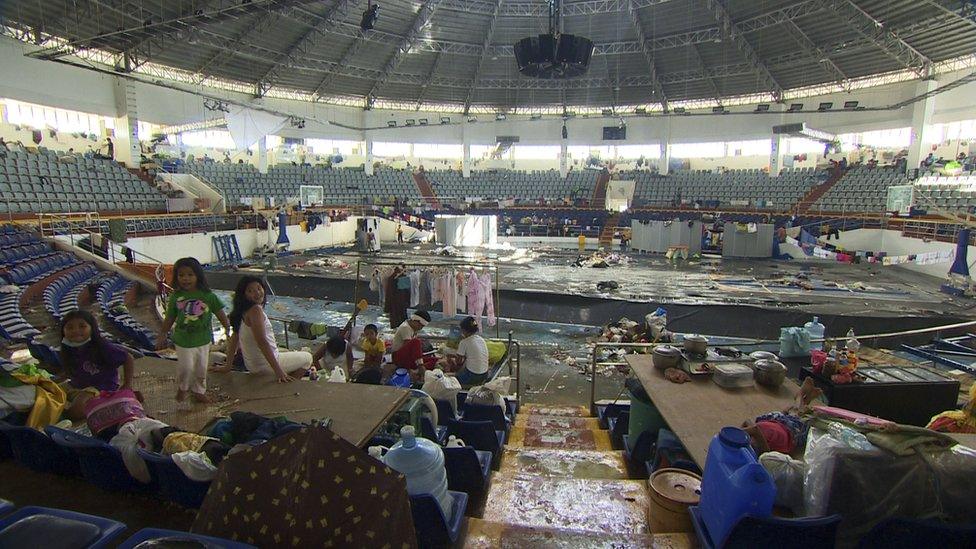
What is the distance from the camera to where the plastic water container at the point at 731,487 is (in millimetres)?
2246

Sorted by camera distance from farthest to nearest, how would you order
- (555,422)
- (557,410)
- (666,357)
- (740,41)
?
(740,41), (557,410), (555,422), (666,357)

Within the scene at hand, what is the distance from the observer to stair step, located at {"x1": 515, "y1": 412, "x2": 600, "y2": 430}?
225 inches

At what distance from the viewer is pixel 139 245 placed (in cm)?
1684

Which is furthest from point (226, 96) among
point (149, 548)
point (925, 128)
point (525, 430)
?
point (925, 128)

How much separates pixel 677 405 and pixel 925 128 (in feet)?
103

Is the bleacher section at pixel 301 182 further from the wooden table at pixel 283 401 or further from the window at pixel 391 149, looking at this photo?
the wooden table at pixel 283 401

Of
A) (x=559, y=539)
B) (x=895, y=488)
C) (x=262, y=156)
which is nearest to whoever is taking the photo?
(x=895, y=488)

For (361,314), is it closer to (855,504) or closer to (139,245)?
(139,245)

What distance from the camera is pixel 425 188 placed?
121 ft

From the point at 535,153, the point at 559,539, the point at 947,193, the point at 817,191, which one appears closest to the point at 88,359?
the point at 559,539

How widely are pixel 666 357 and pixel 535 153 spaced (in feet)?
127

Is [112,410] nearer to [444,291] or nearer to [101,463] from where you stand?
[101,463]

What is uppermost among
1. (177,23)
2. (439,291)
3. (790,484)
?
(177,23)

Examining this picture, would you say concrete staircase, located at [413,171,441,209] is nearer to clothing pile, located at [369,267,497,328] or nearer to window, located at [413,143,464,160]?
window, located at [413,143,464,160]
